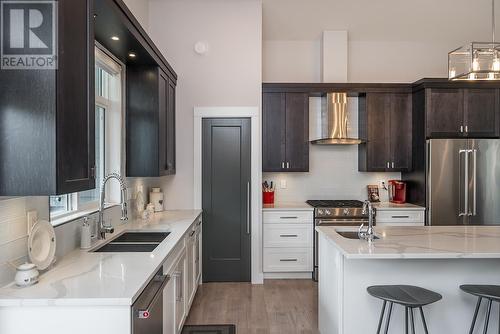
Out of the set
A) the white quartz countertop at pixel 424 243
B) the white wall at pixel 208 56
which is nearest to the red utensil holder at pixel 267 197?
the white wall at pixel 208 56

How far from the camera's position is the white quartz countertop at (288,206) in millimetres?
4281

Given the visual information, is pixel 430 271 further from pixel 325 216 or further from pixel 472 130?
pixel 472 130

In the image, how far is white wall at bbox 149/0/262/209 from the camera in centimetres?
423

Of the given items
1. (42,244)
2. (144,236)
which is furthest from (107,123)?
(42,244)

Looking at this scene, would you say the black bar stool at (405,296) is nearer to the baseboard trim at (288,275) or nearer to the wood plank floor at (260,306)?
the wood plank floor at (260,306)

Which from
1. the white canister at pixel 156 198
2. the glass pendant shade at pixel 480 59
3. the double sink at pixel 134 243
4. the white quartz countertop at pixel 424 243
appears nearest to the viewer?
the white quartz countertop at pixel 424 243

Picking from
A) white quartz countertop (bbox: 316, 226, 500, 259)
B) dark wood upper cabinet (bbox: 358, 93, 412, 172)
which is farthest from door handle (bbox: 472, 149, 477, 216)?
white quartz countertop (bbox: 316, 226, 500, 259)

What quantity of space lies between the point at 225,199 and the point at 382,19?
3.02 metres

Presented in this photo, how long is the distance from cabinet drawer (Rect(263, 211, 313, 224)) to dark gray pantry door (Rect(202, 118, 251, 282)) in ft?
0.82

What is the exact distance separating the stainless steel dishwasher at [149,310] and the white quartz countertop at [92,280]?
54 millimetres

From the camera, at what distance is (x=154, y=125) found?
3318 mm


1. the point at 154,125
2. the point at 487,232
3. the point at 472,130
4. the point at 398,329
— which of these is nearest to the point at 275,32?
the point at 154,125

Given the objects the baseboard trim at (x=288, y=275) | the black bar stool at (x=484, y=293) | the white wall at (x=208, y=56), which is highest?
the white wall at (x=208, y=56)

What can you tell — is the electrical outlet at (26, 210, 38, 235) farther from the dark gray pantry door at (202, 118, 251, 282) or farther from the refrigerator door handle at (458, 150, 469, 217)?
the refrigerator door handle at (458, 150, 469, 217)
